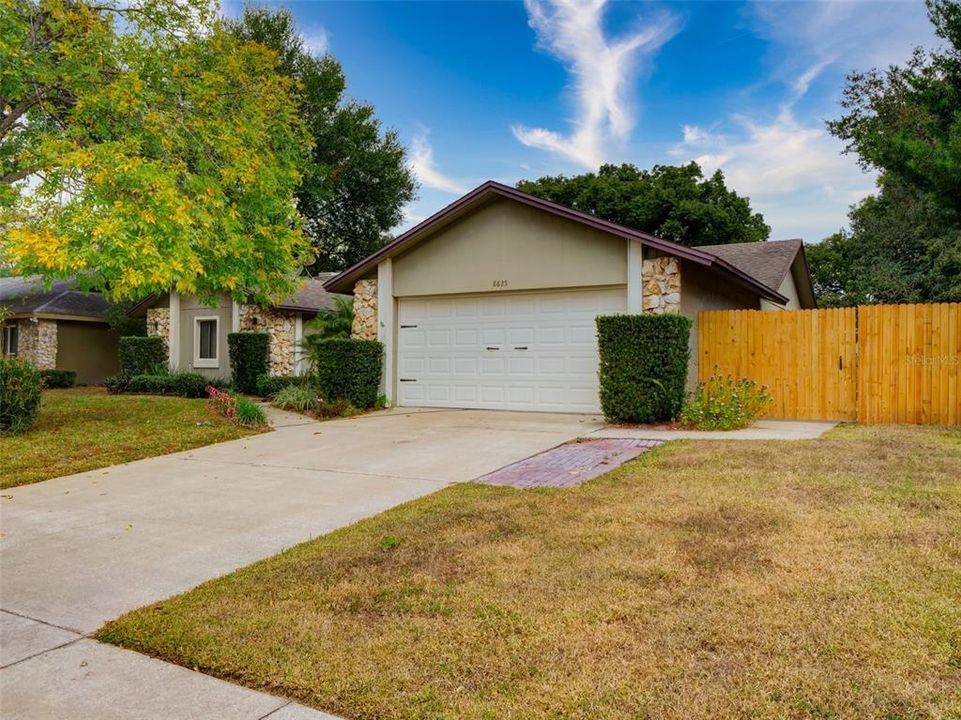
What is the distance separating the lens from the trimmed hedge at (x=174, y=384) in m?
16.6

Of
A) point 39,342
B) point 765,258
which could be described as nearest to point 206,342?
point 39,342

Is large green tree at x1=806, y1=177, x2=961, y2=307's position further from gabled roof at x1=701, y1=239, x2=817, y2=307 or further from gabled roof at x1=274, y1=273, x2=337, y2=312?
gabled roof at x1=274, y1=273, x2=337, y2=312

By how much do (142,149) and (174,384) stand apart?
26.7 ft

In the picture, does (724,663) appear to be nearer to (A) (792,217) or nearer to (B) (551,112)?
(B) (551,112)

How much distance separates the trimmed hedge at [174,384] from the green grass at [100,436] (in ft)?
11.1

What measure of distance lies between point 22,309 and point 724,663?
23.2 meters

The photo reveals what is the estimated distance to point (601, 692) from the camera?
2.40 m

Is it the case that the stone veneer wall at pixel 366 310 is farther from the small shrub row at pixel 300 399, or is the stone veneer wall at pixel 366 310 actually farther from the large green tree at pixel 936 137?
the large green tree at pixel 936 137

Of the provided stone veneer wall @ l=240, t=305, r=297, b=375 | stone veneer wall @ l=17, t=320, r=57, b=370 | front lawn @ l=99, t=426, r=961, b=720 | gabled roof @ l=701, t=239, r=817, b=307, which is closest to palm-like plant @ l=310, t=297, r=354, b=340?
stone veneer wall @ l=240, t=305, r=297, b=375

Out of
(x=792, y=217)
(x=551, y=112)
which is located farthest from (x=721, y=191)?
(x=551, y=112)

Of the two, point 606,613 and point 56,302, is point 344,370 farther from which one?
point 56,302

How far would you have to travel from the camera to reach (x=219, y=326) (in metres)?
18.4

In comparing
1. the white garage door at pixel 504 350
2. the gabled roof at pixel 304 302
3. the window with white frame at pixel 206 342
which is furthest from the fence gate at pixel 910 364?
the window with white frame at pixel 206 342

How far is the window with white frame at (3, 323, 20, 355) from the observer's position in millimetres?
20828
